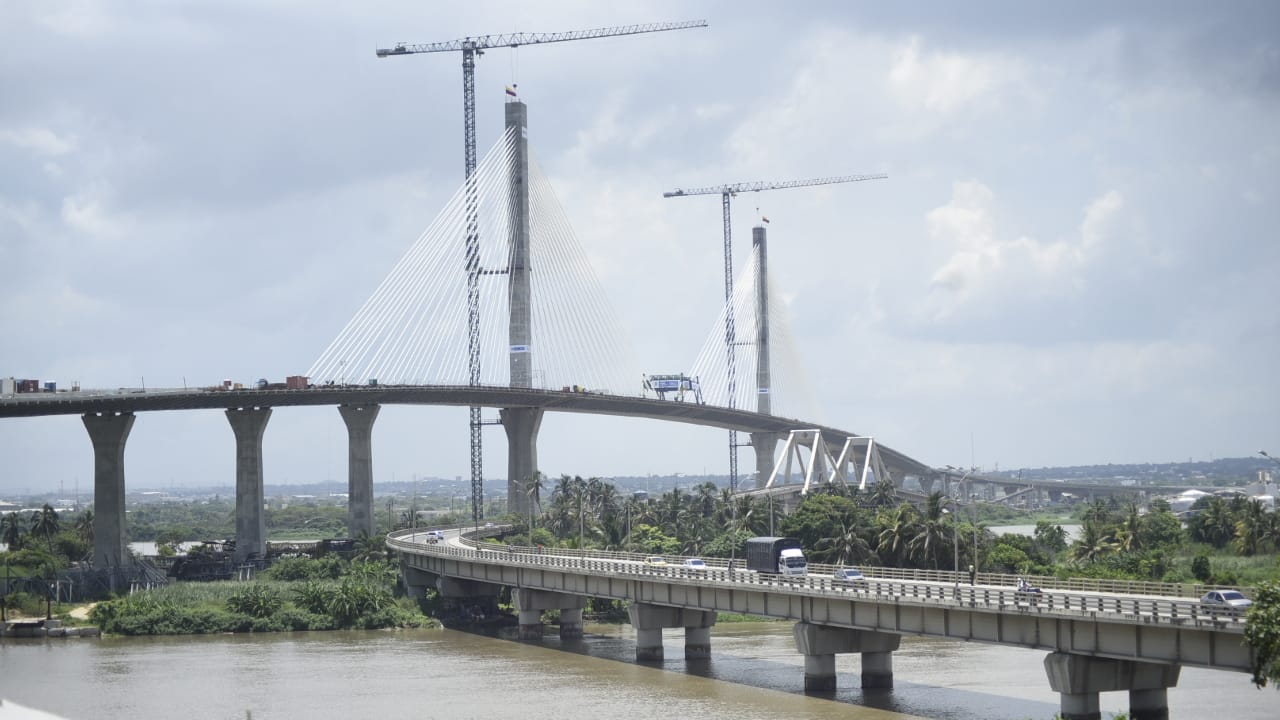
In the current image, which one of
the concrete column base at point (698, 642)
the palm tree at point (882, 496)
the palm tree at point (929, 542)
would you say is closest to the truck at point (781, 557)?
the concrete column base at point (698, 642)

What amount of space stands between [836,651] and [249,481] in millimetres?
74507

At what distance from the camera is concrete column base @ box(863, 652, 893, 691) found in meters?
70.6

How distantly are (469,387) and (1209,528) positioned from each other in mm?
70700

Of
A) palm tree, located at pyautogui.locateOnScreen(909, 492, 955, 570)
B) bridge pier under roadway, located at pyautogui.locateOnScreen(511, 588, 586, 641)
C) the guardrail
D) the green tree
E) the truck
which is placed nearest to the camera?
the green tree

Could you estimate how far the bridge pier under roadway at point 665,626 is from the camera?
83.7 metres

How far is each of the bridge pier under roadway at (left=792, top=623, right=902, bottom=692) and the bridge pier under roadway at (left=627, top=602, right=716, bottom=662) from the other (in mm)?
12630

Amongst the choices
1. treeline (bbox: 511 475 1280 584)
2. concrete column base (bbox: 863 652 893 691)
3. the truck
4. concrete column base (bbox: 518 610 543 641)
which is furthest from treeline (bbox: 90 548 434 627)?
concrete column base (bbox: 863 652 893 691)

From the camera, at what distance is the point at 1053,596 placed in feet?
198

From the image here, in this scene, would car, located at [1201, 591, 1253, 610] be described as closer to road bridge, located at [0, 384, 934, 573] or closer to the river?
the river

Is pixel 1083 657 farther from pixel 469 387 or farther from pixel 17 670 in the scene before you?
pixel 469 387

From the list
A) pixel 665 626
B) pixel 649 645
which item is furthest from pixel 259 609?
pixel 665 626

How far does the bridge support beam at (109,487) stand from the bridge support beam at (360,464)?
79.3 ft

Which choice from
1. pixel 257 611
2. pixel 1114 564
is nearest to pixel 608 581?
pixel 257 611

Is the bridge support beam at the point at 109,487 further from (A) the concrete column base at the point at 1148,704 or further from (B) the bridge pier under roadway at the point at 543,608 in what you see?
(A) the concrete column base at the point at 1148,704
